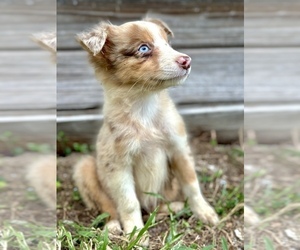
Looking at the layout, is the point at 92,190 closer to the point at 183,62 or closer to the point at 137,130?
the point at 137,130

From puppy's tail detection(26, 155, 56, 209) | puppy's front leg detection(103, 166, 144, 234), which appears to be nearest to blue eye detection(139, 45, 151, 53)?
puppy's front leg detection(103, 166, 144, 234)

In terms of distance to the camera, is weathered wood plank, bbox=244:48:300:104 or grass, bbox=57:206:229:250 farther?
weathered wood plank, bbox=244:48:300:104

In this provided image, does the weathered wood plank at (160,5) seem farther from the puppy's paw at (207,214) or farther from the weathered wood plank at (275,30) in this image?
the puppy's paw at (207,214)

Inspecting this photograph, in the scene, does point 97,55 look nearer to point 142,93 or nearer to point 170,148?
point 142,93

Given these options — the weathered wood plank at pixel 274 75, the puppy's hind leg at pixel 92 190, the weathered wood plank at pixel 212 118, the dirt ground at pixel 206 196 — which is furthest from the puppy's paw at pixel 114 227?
the weathered wood plank at pixel 274 75

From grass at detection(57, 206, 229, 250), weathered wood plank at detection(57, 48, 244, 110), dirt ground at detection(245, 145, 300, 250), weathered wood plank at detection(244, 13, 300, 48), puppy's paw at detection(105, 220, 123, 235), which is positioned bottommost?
dirt ground at detection(245, 145, 300, 250)

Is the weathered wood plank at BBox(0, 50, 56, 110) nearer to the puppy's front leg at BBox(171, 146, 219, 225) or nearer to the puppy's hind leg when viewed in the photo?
the puppy's hind leg
